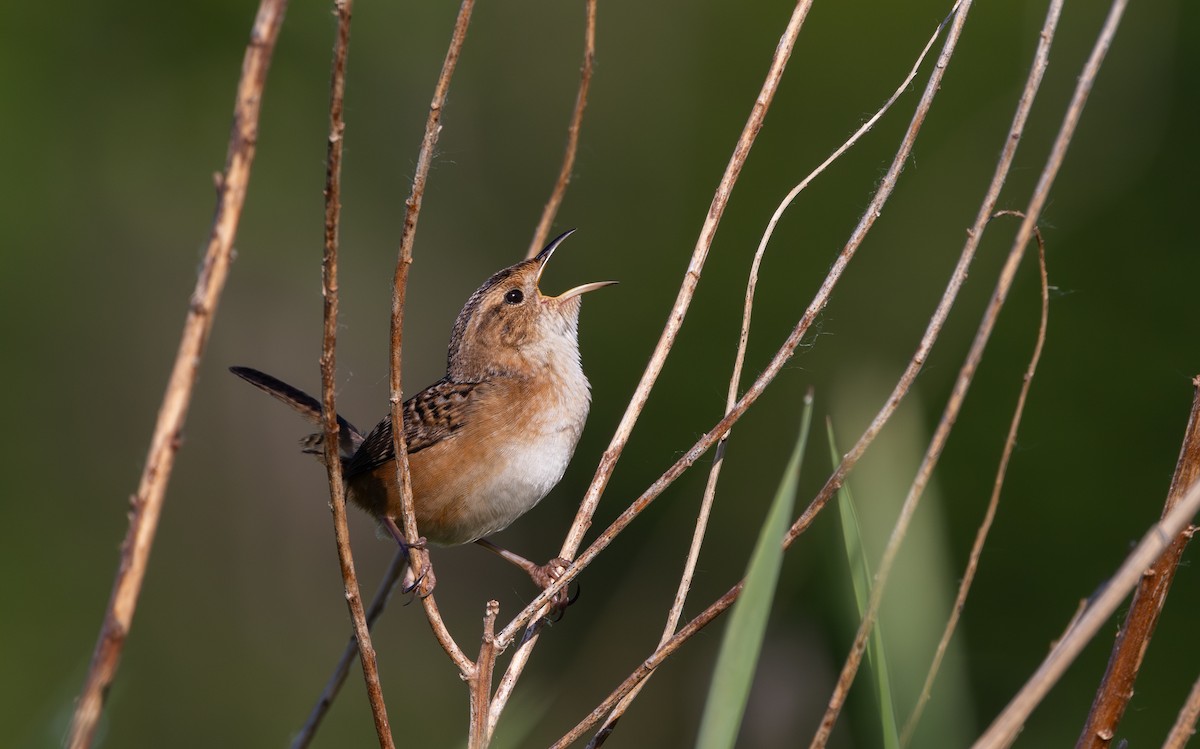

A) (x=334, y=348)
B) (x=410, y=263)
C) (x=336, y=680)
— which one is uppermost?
(x=410, y=263)

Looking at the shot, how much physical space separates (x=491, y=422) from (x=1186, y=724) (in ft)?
7.45

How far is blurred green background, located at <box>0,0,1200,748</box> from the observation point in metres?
8.81

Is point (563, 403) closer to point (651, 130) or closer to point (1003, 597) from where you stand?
point (1003, 597)

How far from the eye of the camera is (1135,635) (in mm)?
1738

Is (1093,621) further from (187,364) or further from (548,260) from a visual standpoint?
(548,260)

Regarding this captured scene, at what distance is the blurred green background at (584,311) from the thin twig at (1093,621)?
371 cm

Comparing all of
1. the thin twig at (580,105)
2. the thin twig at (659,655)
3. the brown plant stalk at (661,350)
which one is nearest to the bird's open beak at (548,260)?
the thin twig at (580,105)

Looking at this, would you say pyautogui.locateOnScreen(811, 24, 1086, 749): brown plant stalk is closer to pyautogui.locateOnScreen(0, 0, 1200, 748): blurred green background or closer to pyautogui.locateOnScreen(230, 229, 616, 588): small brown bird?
pyautogui.locateOnScreen(230, 229, 616, 588): small brown bird

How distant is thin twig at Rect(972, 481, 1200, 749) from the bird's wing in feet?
7.77

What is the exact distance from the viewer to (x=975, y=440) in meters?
9.02

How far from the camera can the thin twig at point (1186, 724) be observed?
157 centimetres

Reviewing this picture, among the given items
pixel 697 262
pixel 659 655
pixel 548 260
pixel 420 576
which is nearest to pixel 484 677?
pixel 659 655

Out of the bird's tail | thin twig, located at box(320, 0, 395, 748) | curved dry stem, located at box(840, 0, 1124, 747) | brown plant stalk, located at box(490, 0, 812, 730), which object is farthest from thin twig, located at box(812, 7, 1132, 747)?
the bird's tail

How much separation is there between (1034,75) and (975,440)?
7533mm
